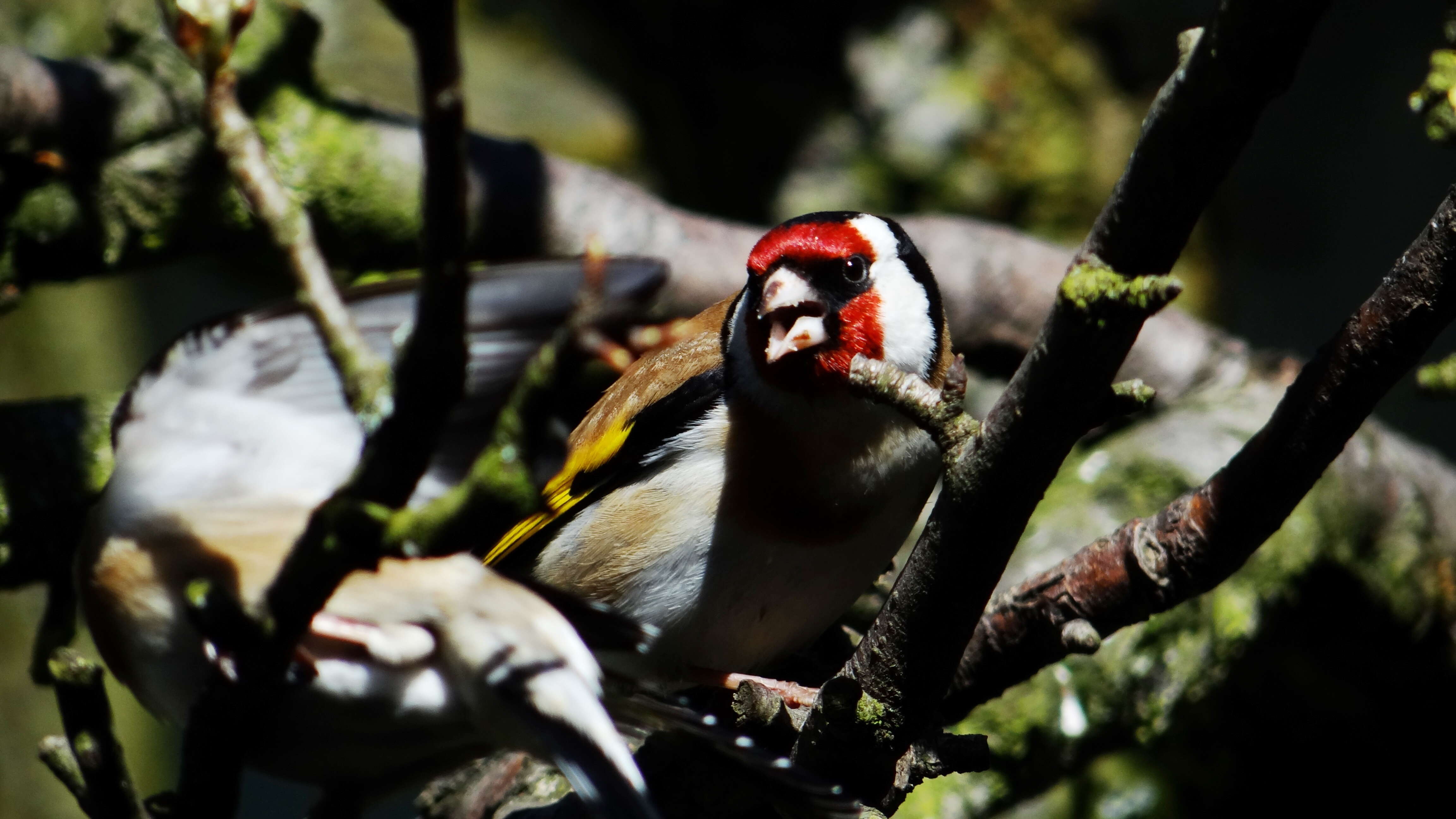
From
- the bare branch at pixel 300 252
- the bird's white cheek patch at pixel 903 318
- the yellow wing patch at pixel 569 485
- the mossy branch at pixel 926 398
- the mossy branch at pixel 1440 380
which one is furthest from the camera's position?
the yellow wing patch at pixel 569 485

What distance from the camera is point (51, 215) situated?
2623 millimetres

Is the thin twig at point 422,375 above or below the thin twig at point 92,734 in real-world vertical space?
above

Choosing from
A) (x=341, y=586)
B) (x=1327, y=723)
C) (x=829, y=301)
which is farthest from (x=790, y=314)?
(x=1327, y=723)

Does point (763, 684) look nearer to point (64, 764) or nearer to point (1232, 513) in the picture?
point (1232, 513)

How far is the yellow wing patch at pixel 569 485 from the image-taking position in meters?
2.01

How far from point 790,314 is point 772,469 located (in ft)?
0.76

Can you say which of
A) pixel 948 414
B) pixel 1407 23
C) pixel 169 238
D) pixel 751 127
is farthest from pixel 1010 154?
pixel 948 414

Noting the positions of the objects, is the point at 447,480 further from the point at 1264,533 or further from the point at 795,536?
the point at 1264,533

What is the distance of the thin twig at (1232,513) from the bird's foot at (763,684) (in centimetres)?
24

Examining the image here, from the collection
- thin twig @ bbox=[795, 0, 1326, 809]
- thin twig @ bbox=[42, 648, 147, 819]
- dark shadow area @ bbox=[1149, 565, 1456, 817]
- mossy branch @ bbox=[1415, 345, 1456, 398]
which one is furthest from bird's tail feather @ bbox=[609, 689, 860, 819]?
dark shadow area @ bbox=[1149, 565, 1456, 817]

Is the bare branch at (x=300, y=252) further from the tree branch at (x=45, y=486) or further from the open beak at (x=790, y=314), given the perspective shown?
the tree branch at (x=45, y=486)

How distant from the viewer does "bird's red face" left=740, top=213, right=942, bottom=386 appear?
1809 mm

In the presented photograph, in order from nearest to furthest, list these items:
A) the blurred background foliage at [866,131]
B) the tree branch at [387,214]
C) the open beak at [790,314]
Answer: the open beak at [790,314] < the tree branch at [387,214] < the blurred background foliage at [866,131]

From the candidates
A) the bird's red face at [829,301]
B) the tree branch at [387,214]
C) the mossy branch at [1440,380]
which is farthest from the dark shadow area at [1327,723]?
the mossy branch at [1440,380]
